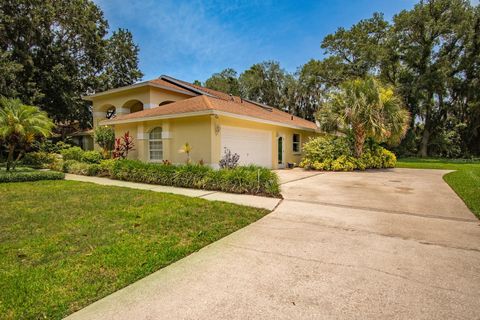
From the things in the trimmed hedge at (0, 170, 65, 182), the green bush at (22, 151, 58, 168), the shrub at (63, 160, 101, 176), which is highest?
the green bush at (22, 151, 58, 168)

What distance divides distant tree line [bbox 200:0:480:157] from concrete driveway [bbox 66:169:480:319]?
75.8 feet

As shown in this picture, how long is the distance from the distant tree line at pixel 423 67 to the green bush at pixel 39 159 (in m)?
22.4

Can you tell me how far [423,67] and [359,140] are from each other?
16.6m

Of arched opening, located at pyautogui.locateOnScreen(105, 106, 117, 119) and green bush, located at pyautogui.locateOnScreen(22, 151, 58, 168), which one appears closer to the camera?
green bush, located at pyautogui.locateOnScreen(22, 151, 58, 168)

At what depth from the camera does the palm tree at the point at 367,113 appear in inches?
581

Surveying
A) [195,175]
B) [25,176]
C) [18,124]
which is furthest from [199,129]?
[18,124]

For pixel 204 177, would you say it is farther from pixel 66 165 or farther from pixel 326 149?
pixel 66 165

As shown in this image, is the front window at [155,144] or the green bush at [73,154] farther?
the green bush at [73,154]

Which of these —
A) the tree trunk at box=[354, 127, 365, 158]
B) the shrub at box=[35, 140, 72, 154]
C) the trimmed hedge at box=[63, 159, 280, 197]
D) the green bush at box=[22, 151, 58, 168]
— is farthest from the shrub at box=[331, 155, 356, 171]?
the shrub at box=[35, 140, 72, 154]

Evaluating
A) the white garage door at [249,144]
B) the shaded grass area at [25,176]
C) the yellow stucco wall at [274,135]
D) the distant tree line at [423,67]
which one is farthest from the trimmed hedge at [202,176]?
the distant tree line at [423,67]

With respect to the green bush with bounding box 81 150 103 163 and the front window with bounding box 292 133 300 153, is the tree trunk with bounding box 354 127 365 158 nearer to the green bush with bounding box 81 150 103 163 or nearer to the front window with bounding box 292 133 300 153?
the front window with bounding box 292 133 300 153

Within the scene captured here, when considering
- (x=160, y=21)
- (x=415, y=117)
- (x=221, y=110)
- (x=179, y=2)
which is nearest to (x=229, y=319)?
(x=221, y=110)

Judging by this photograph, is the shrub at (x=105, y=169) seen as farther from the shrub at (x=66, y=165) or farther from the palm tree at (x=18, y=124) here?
the shrub at (x=66, y=165)

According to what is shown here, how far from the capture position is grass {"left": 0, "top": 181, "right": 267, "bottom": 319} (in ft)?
9.41
